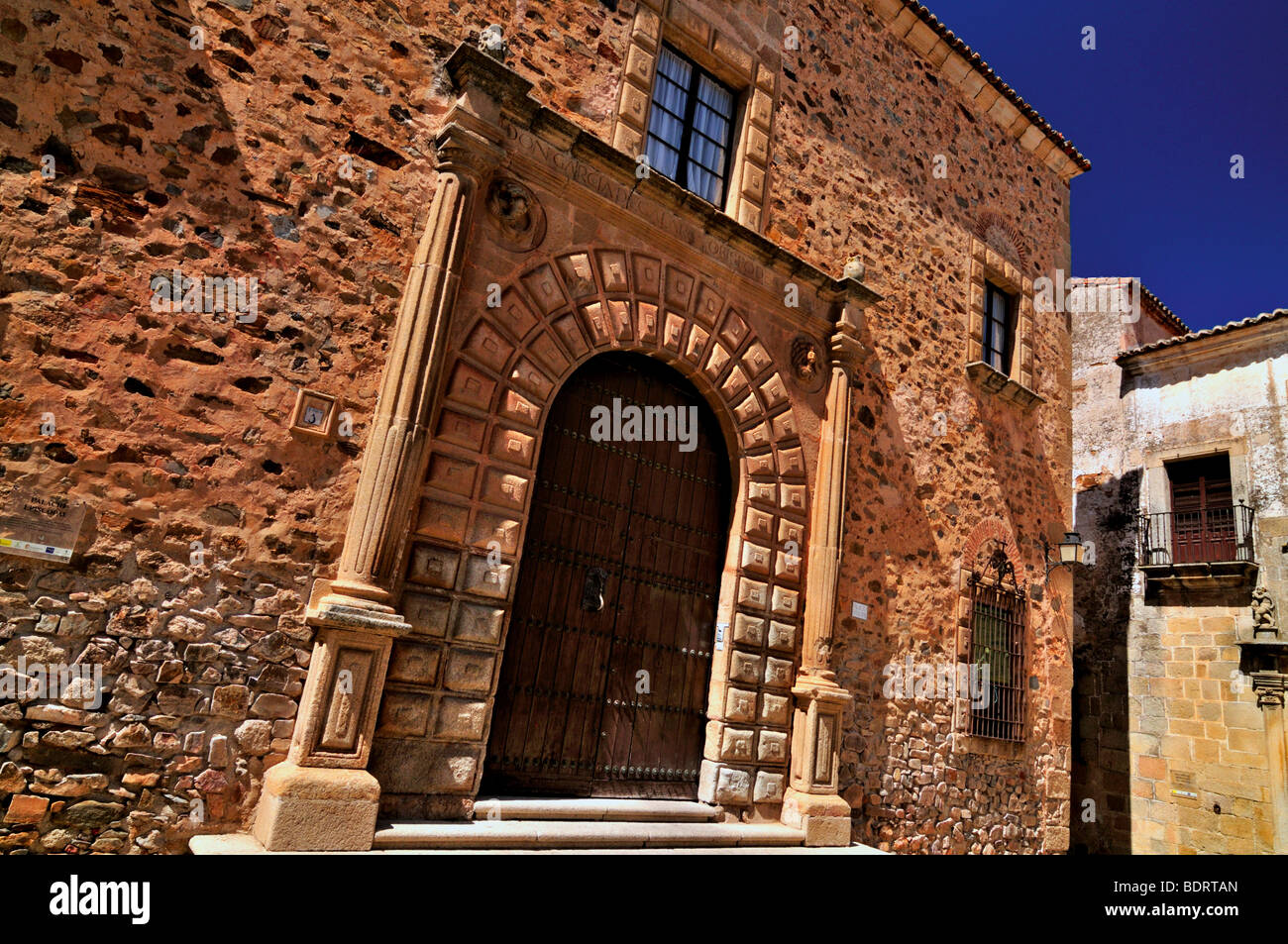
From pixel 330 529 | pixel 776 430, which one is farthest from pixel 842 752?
pixel 330 529

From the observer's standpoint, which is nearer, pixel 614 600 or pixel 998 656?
pixel 614 600

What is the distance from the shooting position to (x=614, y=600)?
16.5ft

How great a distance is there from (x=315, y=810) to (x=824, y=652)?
3.69 metres

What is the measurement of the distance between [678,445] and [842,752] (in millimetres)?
2797

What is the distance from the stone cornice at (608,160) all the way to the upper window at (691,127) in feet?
1.77

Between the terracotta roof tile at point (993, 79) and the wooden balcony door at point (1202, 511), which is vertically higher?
the terracotta roof tile at point (993, 79)

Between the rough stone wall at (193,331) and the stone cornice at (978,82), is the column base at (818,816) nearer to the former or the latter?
the rough stone wall at (193,331)

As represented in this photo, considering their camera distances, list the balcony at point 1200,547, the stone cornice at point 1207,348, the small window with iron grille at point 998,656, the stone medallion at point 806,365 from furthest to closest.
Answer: the stone cornice at point 1207,348 < the balcony at point 1200,547 < the small window with iron grille at point 998,656 < the stone medallion at point 806,365

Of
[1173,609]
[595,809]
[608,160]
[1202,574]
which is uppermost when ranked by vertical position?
[608,160]

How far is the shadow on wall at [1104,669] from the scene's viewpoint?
10.3 metres

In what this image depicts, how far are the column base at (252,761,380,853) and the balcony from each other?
11038 millimetres

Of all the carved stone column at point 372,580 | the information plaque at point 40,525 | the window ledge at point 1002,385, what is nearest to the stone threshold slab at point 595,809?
the carved stone column at point 372,580

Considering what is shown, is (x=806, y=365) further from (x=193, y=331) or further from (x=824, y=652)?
(x=193, y=331)

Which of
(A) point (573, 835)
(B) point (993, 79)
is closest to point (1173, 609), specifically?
(B) point (993, 79)
